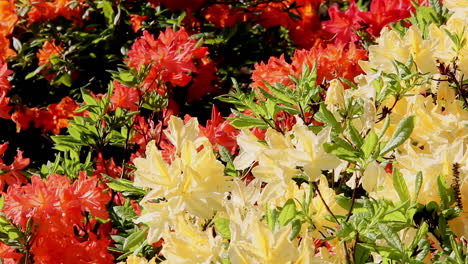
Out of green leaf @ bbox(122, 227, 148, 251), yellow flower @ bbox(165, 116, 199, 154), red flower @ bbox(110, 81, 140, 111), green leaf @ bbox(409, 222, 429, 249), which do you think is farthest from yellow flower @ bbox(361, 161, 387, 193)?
red flower @ bbox(110, 81, 140, 111)

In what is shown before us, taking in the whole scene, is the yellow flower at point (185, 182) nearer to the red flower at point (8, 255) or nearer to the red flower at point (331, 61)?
the red flower at point (8, 255)

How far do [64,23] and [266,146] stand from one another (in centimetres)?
225

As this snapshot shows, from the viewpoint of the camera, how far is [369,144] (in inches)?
44.1

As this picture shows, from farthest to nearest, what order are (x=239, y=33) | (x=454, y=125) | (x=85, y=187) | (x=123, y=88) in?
(x=239, y=33) < (x=123, y=88) < (x=85, y=187) < (x=454, y=125)

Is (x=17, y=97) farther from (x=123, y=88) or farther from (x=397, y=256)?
(x=397, y=256)

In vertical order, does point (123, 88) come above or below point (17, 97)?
above

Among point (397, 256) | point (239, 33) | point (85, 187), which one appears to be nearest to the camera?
point (397, 256)

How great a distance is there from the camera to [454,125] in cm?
130

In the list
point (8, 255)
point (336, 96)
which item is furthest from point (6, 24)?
point (336, 96)

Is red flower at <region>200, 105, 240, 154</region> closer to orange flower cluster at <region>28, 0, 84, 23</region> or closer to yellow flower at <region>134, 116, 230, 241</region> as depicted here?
yellow flower at <region>134, 116, 230, 241</region>

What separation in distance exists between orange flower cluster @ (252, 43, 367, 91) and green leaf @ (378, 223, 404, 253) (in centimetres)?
113

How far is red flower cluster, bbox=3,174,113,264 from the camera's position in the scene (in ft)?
5.93

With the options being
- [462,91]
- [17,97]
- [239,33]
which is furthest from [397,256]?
[17,97]

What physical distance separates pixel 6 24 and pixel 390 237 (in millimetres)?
2578
